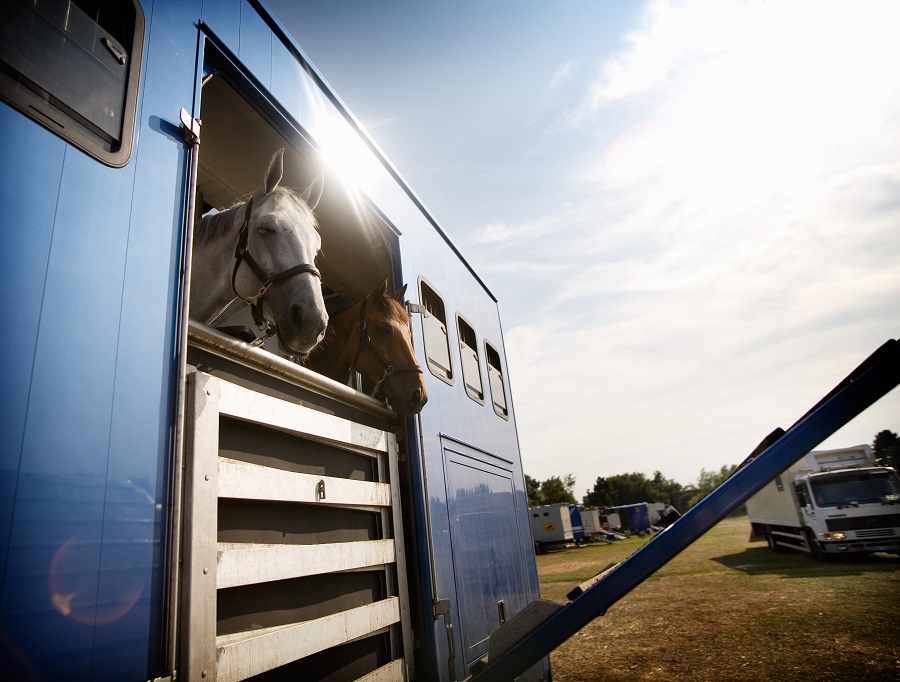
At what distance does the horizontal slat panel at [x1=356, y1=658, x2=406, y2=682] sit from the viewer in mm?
2307

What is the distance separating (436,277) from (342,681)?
2899 mm

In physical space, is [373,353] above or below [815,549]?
above

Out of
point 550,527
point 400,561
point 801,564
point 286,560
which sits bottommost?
point 801,564

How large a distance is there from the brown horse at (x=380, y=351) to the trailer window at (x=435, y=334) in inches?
11.8

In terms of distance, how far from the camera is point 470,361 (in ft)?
16.0

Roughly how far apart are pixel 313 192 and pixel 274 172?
14.2 inches

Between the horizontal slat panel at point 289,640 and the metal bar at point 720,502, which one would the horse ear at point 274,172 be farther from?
the metal bar at point 720,502

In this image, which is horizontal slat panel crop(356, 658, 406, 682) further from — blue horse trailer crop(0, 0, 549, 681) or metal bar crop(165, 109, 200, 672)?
metal bar crop(165, 109, 200, 672)

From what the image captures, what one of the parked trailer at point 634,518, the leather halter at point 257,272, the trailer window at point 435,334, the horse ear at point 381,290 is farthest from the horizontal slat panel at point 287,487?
the parked trailer at point 634,518

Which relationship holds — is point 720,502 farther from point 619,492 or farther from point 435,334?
point 619,492

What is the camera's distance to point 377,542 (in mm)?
2623

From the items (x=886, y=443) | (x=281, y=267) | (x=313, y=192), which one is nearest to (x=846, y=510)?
(x=886, y=443)

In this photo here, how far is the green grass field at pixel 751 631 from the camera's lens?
5.66 m

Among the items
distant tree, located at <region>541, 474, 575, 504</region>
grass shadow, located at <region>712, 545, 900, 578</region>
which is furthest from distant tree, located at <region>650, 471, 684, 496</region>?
grass shadow, located at <region>712, 545, 900, 578</region>
